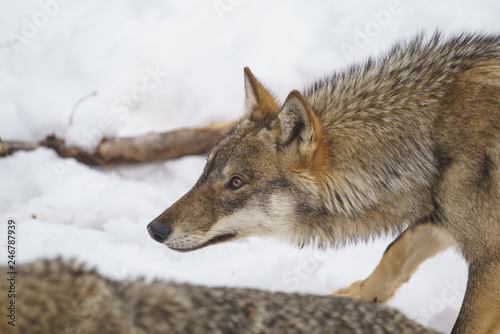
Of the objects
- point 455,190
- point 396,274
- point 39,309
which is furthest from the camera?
point 396,274

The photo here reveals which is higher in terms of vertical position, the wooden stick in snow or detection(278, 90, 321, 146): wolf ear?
the wooden stick in snow

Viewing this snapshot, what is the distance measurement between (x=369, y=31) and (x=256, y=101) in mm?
3771

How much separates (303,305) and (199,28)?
558cm

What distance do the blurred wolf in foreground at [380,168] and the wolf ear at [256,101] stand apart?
0.03 metres

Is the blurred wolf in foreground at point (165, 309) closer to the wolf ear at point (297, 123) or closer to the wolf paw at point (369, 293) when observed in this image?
the wolf ear at point (297, 123)

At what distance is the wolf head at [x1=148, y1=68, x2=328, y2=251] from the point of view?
426 cm

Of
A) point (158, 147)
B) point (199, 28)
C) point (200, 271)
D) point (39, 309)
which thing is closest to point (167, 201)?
point (158, 147)

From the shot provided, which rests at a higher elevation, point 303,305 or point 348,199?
point 348,199

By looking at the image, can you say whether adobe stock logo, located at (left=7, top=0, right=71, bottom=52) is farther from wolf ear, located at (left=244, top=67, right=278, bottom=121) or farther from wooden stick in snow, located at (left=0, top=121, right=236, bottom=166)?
wolf ear, located at (left=244, top=67, right=278, bottom=121)

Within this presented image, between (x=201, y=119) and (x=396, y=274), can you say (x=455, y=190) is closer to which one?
(x=396, y=274)

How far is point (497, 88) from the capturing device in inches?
162

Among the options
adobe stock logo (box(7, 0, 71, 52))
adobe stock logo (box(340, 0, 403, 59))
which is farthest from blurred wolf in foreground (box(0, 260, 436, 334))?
adobe stock logo (box(7, 0, 71, 52))

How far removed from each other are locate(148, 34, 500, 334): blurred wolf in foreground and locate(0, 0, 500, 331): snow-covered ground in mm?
856

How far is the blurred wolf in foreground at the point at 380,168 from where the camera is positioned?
13.2 feet
